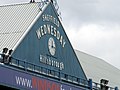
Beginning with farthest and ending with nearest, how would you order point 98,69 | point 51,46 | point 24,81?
point 98,69 < point 51,46 < point 24,81

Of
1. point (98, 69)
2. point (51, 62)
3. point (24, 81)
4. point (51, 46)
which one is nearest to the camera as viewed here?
point (24, 81)

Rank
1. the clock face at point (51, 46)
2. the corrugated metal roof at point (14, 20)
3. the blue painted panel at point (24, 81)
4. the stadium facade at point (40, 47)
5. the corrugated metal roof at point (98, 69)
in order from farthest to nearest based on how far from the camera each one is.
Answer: the corrugated metal roof at point (98, 69) < the clock face at point (51, 46) < the corrugated metal roof at point (14, 20) < the stadium facade at point (40, 47) < the blue painted panel at point (24, 81)

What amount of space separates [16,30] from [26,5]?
3960 millimetres

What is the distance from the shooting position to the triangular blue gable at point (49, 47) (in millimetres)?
40500

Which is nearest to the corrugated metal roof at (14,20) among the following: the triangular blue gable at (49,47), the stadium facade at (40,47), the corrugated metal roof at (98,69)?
the stadium facade at (40,47)

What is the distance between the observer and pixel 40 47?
138 feet

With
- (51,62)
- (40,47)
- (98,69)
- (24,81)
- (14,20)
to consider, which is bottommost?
(24,81)

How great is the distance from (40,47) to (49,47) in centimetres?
129

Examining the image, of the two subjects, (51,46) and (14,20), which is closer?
(51,46)

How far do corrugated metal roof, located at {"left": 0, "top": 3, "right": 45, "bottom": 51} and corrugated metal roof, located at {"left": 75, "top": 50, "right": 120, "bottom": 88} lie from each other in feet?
43.8

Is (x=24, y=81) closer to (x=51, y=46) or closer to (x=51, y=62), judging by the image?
(x=51, y=62)

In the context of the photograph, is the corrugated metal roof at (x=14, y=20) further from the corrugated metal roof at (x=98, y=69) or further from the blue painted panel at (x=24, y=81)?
the corrugated metal roof at (x=98, y=69)

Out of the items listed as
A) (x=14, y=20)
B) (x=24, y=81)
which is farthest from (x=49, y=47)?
(x=24, y=81)

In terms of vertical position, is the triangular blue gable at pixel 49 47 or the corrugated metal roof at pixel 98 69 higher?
the corrugated metal roof at pixel 98 69
